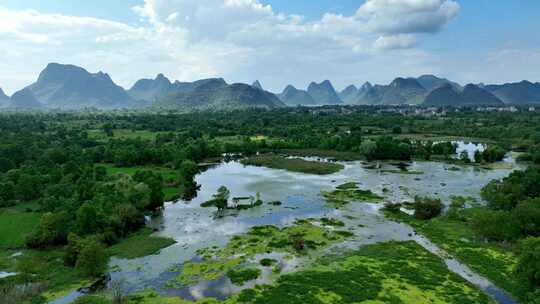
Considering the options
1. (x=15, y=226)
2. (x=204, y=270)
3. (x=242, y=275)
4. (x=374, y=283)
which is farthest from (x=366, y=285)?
(x=15, y=226)

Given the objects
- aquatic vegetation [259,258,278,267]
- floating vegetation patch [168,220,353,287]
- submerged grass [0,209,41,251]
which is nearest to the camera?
floating vegetation patch [168,220,353,287]

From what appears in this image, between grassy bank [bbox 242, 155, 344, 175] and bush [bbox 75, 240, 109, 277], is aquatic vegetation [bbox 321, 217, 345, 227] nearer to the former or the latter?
bush [bbox 75, 240, 109, 277]

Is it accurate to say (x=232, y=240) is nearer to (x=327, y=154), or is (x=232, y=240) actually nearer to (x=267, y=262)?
(x=267, y=262)

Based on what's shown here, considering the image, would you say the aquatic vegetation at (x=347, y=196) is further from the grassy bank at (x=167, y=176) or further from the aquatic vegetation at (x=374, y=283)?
the grassy bank at (x=167, y=176)

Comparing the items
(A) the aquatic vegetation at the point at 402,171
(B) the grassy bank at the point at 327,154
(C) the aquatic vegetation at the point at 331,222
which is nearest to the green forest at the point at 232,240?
(C) the aquatic vegetation at the point at 331,222

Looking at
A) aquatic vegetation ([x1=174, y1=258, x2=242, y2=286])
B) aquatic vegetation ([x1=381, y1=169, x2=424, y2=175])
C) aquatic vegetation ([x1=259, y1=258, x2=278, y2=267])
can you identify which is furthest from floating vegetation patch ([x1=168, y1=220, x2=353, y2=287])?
aquatic vegetation ([x1=381, y1=169, x2=424, y2=175])

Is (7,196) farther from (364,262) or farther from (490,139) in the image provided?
(490,139)

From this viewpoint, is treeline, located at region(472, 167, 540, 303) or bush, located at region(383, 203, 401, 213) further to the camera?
bush, located at region(383, 203, 401, 213)
